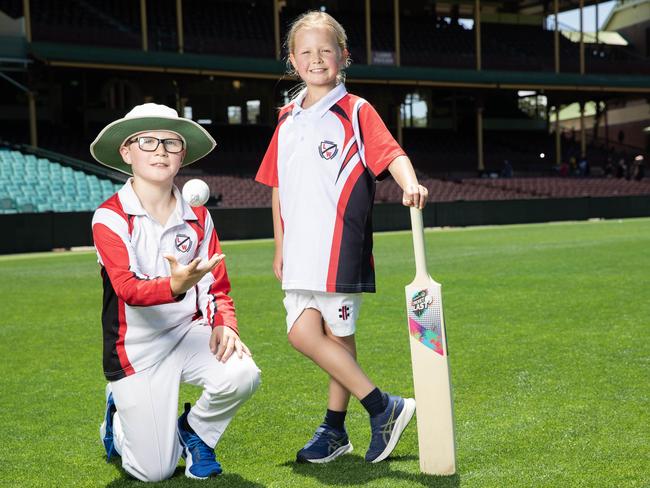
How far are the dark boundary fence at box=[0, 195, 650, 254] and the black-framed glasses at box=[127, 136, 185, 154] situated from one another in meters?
19.4

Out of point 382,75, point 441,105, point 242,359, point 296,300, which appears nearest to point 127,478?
point 242,359

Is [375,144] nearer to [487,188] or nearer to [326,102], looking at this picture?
[326,102]

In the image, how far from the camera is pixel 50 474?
407cm

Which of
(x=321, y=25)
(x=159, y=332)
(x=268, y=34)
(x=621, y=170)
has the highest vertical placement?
(x=268, y=34)

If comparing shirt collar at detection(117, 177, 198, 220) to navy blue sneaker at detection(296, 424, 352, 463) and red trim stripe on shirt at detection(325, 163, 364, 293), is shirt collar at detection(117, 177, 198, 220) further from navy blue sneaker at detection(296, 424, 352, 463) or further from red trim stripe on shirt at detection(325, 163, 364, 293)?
navy blue sneaker at detection(296, 424, 352, 463)

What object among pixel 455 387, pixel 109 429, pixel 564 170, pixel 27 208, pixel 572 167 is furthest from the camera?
pixel 572 167

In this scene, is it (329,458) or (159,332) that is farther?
(329,458)

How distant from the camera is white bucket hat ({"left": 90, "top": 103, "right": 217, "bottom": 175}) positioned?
3832mm

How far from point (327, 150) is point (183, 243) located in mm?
772

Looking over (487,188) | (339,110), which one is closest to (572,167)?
(487,188)

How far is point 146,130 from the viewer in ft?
12.9

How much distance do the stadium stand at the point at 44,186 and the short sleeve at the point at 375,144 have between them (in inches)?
816

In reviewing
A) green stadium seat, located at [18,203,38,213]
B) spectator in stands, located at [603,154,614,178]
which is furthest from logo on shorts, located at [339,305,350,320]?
spectator in stands, located at [603,154,614,178]

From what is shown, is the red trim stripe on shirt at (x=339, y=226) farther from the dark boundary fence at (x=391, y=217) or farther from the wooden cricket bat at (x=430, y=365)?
the dark boundary fence at (x=391, y=217)
